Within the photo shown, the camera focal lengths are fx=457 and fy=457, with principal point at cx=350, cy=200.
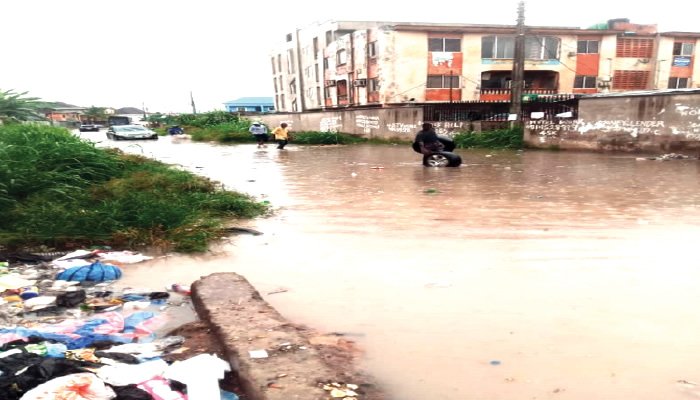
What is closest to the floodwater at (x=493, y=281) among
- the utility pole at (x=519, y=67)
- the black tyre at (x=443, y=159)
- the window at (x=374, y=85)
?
the black tyre at (x=443, y=159)

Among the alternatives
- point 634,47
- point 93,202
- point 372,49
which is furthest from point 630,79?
point 93,202

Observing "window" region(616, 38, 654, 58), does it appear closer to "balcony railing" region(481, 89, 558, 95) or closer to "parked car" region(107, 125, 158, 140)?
"balcony railing" region(481, 89, 558, 95)

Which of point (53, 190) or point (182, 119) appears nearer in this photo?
point (53, 190)

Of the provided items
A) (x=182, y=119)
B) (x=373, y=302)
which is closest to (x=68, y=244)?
(x=373, y=302)

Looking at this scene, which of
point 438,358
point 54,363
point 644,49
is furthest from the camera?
point 644,49

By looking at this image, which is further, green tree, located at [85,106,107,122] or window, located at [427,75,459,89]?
green tree, located at [85,106,107,122]

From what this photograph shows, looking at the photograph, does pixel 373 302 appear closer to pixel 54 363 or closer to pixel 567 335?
pixel 567 335

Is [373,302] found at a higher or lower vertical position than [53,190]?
lower

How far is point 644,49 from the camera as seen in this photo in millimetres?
29578

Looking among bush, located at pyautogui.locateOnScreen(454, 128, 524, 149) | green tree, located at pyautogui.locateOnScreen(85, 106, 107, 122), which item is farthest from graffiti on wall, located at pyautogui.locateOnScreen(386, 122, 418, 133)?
green tree, located at pyautogui.locateOnScreen(85, 106, 107, 122)

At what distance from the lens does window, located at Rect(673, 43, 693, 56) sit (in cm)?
2984

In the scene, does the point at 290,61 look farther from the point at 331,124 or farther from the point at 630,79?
the point at 630,79

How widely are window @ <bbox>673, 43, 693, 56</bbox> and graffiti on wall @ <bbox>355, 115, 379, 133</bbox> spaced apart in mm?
21279

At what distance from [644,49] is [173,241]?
33984mm
